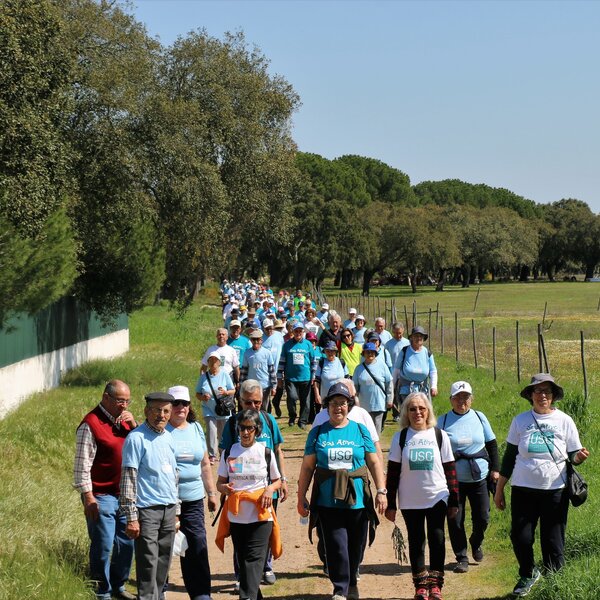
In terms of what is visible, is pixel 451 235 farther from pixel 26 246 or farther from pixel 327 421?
pixel 327 421

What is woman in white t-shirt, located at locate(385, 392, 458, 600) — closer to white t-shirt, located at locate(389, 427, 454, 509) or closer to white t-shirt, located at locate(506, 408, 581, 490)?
white t-shirt, located at locate(389, 427, 454, 509)

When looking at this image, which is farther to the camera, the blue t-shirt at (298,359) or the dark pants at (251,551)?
the blue t-shirt at (298,359)

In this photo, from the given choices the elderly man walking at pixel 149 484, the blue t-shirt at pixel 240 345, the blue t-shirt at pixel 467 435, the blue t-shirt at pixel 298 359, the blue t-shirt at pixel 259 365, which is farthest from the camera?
the blue t-shirt at pixel 298 359

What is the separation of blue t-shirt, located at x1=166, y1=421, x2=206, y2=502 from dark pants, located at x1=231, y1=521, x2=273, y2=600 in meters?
0.48

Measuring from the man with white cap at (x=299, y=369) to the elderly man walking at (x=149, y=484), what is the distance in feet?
28.9

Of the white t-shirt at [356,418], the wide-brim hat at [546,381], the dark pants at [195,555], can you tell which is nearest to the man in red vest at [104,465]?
the dark pants at [195,555]

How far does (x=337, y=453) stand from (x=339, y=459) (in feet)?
0.15

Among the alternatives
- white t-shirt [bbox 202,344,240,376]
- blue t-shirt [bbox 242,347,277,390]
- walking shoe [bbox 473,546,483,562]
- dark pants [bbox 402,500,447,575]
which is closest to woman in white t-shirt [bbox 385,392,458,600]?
dark pants [bbox 402,500,447,575]

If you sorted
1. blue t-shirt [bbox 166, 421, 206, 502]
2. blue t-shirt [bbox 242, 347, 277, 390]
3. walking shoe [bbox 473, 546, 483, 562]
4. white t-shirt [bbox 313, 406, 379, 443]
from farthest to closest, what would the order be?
1. blue t-shirt [bbox 242, 347, 277, 390]
2. walking shoe [bbox 473, 546, 483, 562]
3. white t-shirt [bbox 313, 406, 379, 443]
4. blue t-shirt [bbox 166, 421, 206, 502]

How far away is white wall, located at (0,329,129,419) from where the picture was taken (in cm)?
1698

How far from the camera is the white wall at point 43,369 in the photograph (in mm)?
16984

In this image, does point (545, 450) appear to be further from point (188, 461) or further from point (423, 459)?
point (188, 461)

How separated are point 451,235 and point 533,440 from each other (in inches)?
3601

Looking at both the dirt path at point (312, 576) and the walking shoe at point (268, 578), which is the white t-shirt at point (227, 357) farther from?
the walking shoe at point (268, 578)
